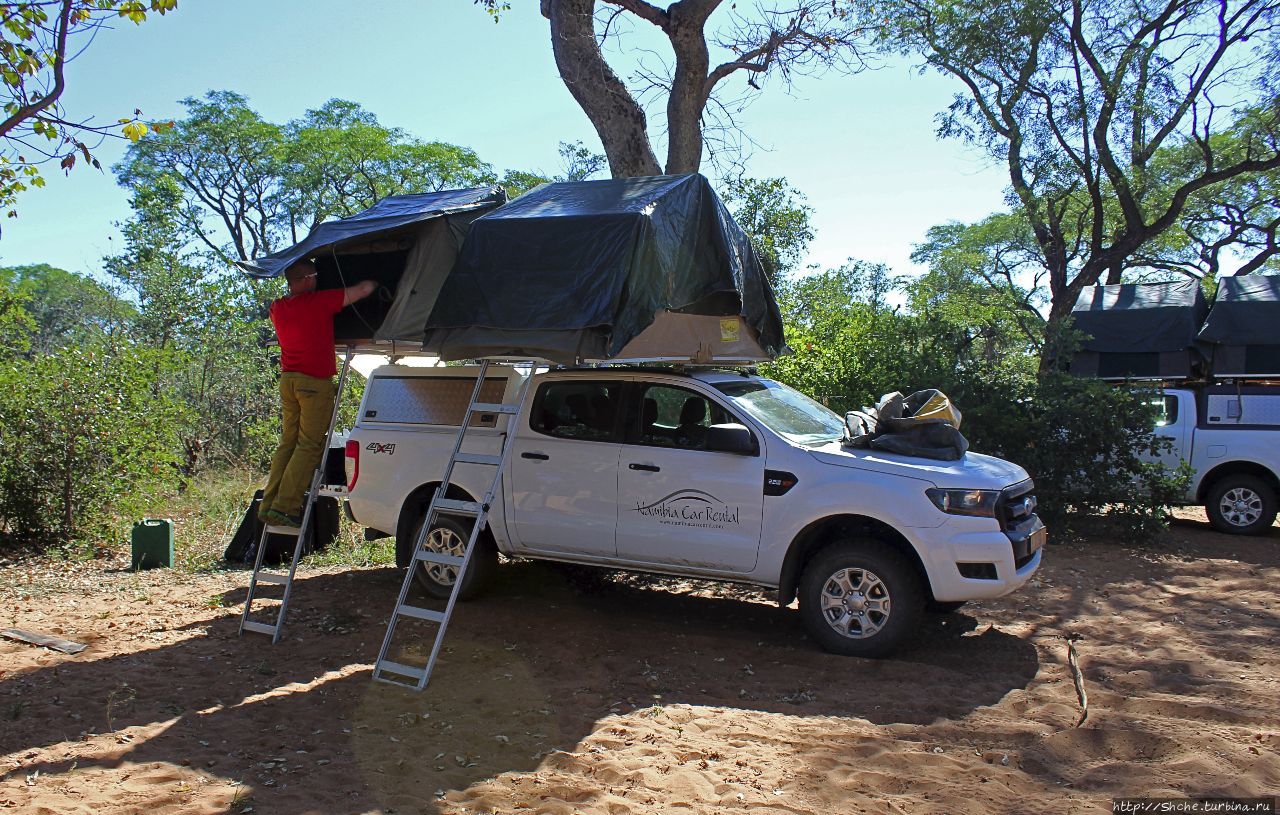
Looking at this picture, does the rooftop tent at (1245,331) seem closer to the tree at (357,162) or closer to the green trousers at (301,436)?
the green trousers at (301,436)

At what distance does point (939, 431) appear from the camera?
Answer: 6.58 m

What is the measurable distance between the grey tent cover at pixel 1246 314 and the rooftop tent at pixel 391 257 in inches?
377

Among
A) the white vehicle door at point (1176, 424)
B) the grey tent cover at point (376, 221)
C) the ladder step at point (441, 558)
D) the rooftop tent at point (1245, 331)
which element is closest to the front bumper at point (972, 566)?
the ladder step at point (441, 558)

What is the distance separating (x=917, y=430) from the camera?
6.63 m

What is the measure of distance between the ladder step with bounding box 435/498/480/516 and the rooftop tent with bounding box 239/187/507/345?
132 cm

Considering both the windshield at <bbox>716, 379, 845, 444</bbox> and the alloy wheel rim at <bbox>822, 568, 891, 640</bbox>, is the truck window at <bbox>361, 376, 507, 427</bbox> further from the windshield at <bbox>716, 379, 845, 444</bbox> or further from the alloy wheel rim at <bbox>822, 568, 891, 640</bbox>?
the alloy wheel rim at <bbox>822, 568, 891, 640</bbox>

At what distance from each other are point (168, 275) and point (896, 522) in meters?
13.9

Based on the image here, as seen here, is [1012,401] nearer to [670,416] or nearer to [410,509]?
[670,416]

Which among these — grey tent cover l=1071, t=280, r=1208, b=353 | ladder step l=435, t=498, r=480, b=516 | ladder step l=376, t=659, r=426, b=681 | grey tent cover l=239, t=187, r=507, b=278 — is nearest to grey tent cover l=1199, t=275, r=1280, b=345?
grey tent cover l=1071, t=280, r=1208, b=353

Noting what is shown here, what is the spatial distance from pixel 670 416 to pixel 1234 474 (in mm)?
7616

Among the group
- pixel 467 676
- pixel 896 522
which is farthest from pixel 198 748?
pixel 896 522

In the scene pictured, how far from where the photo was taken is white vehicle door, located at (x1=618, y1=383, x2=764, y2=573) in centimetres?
652

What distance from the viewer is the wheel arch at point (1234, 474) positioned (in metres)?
10.8

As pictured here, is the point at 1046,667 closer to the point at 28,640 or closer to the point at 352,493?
the point at 352,493
